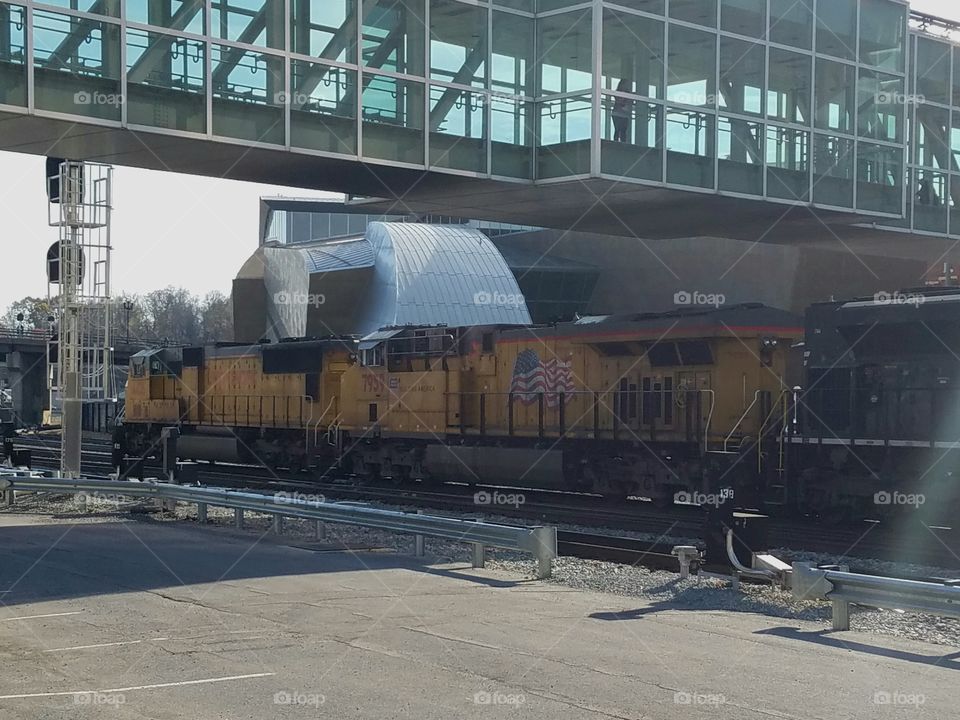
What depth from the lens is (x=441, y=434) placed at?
2609 cm

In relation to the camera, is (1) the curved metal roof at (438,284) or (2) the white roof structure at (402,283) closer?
(1) the curved metal roof at (438,284)

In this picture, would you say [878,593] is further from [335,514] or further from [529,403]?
[529,403]

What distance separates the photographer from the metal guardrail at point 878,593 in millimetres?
9672

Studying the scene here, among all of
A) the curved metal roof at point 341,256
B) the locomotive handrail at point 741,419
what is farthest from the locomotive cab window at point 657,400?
the curved metal roof at point 341,256

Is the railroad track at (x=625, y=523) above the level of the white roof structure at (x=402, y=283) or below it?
below

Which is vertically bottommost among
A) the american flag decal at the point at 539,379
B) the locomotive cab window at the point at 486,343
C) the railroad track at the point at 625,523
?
the railroad track at the point at 625,523

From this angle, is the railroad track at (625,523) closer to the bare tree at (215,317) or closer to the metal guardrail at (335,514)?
the metal guardrail at (335,514)

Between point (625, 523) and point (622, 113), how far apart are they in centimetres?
1062

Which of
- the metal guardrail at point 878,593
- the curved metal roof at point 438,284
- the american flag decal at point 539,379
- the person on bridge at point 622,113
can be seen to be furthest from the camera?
the curved metal roof at point 438,284

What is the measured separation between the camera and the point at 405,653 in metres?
8.99

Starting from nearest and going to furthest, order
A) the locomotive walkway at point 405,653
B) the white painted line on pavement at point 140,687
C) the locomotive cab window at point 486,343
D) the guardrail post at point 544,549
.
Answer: the locomotive walkway at point 405,653 < the white painted line on pavement at point 140,687 < the guardrail post at point 544,549 < the locomotive cab window at point 486,343

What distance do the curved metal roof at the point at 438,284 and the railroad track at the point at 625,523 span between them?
34024 millimetres

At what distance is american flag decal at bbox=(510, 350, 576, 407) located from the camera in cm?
2355

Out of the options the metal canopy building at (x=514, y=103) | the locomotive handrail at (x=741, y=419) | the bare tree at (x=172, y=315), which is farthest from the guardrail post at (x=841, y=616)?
the bare tree at (x=172, y=315)
